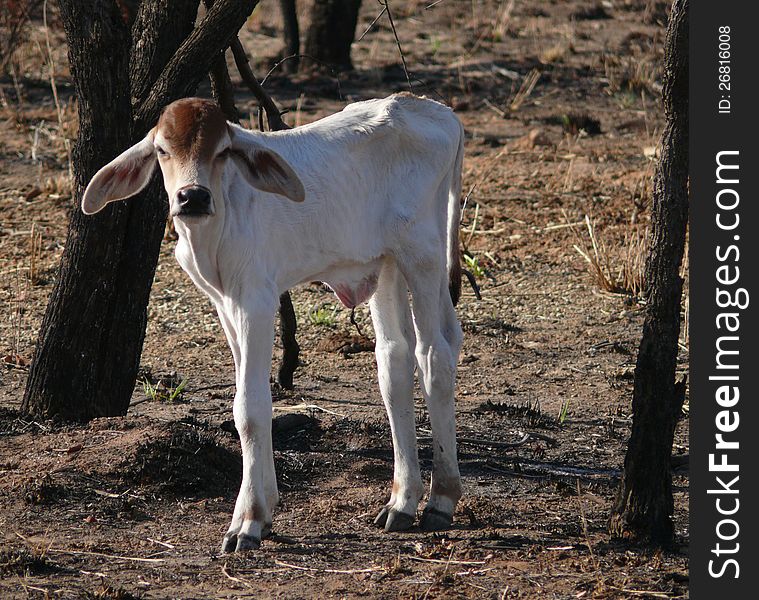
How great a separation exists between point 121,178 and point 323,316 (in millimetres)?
3993

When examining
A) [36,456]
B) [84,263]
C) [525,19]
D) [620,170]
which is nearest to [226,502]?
[36,456]

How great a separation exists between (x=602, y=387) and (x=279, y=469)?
99.2 inches

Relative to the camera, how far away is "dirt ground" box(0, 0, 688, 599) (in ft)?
17.0

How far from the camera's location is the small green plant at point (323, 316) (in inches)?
366

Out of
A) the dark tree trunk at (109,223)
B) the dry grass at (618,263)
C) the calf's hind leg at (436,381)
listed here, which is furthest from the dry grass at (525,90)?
the calf's hind leg at (436,381)

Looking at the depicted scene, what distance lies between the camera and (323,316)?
9.32 meters

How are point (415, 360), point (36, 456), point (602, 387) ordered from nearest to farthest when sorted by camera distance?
1. point (415, 360)
2. point (36, 456)
3. point (602, 387)

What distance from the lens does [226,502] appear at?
6055 millimetres

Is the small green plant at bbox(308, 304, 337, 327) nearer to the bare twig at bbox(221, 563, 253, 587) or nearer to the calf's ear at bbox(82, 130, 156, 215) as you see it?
the calf's ear at bbox(82, 130, 156, 215)

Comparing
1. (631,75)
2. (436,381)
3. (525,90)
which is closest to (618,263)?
(436,381)

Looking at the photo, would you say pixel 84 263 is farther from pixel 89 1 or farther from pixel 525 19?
pixel 525 19

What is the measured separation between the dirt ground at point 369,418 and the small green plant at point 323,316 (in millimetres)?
43

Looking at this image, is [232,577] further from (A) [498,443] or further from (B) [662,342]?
(A) [498,443]

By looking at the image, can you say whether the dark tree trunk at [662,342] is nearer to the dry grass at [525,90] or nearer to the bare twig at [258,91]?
the bare twig at [258,91]
